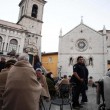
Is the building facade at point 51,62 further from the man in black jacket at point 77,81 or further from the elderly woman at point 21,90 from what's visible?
the elderly woman at point 21,90

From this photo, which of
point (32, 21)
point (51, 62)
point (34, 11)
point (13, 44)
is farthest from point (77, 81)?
point (34, 11)

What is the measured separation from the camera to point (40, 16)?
3394 cm

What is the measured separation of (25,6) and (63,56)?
1308cm

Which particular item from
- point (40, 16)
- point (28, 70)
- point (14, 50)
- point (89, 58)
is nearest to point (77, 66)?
point (28, 70)

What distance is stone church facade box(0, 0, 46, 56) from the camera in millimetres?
28844

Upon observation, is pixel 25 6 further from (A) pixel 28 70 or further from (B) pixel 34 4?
(A) pixel 28 70

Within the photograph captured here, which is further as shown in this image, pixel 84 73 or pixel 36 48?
pixel 36 48

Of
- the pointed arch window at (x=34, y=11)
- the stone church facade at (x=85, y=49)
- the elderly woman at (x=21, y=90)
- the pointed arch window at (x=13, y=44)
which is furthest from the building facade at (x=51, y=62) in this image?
the elderly woman at (x=21, y=90)

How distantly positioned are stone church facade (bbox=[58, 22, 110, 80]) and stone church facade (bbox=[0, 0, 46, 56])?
18.6ft

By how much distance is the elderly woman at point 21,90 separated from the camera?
2.97 m

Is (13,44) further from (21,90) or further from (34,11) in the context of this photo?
(21,90)

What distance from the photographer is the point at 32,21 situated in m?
32.4

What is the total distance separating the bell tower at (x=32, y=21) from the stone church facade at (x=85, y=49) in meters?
5.39

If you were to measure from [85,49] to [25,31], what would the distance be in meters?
12.8
